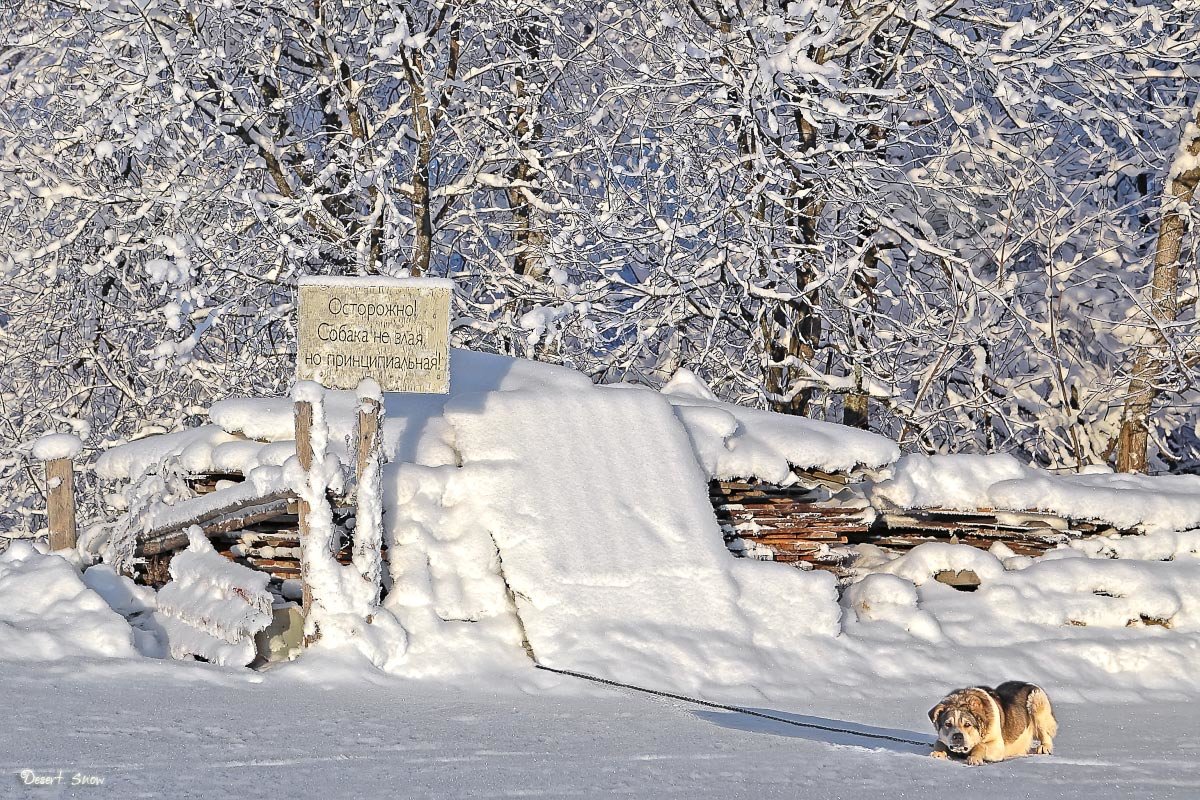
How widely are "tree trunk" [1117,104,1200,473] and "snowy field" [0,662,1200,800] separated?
622cm

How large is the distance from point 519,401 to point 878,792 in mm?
4389

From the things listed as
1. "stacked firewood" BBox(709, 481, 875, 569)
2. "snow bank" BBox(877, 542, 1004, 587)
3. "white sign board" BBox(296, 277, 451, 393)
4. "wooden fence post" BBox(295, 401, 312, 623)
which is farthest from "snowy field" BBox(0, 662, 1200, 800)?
"snow bank" BBox(877, 542, 1004, 587)

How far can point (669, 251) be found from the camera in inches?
445

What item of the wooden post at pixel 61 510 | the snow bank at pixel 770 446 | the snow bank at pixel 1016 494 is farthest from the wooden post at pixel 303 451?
the snow bank at pixel 1016 494

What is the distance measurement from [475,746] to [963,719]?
193 centimetres

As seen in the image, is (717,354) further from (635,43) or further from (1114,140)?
(1114,140)

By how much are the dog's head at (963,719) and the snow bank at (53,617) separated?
4.07 meters

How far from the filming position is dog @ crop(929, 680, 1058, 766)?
5410mm

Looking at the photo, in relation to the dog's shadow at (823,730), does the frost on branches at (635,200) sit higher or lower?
higher

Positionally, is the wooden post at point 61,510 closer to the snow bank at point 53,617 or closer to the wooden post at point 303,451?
the snow bank at point 53,617

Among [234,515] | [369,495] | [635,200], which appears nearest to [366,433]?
[369,495]

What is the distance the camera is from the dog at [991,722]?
5.41 m

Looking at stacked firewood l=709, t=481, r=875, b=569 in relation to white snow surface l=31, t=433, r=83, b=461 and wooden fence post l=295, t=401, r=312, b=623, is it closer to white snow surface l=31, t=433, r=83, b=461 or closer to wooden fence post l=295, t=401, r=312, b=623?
wooden fence post l=295, t=401, r=312, b=623

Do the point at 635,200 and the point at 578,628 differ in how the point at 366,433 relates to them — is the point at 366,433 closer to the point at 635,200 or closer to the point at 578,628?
the point at 578,628
